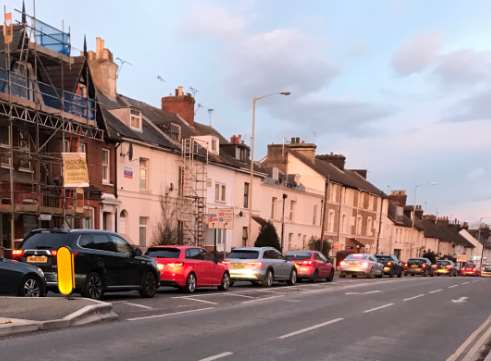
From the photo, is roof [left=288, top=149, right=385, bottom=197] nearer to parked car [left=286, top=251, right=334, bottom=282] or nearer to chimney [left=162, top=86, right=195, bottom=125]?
chimney [left=162, top=86, right=195, bottom=125]

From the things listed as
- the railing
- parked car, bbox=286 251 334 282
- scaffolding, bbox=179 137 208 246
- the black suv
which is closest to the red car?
the black suv

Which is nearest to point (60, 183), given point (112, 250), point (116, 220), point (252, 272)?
point (116, 220)

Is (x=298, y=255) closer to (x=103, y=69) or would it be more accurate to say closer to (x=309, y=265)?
(x=309, y=265)

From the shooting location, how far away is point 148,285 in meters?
15.9

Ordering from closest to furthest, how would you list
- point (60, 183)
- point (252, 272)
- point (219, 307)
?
point (219, 307) < point (252, 272) < point (60, 183)

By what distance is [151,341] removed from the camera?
9289 millimetres

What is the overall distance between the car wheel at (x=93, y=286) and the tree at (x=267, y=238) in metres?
25.4

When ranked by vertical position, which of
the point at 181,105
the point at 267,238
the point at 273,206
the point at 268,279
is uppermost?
the point at 181,105

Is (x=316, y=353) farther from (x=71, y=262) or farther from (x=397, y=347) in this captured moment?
(x=71, y=262)

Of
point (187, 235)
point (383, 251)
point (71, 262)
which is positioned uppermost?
point (71, 262)

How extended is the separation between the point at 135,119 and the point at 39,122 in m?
8.92

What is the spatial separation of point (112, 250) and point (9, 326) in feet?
18.4

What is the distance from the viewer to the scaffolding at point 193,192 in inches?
1347

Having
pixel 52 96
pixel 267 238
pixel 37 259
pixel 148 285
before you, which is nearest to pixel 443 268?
pixel 267 238
